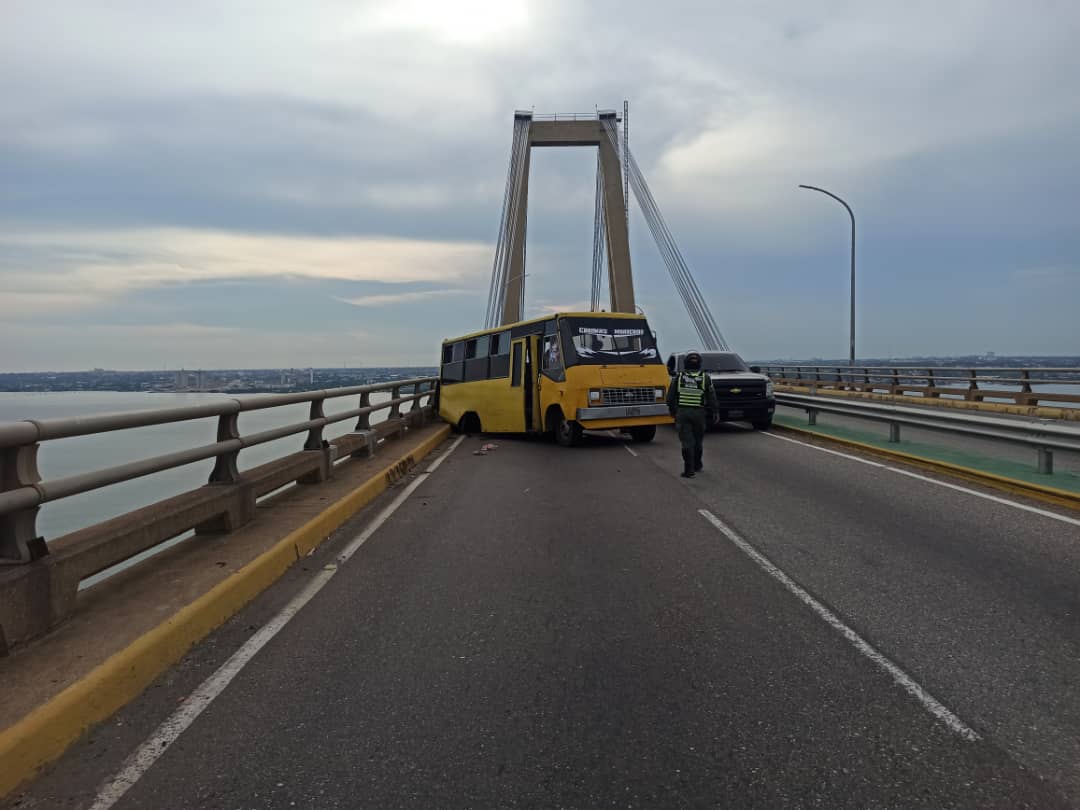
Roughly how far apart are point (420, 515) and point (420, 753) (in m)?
5.42

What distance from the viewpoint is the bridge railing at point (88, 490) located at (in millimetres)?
3910

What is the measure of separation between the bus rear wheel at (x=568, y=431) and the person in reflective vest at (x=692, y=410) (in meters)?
4.14

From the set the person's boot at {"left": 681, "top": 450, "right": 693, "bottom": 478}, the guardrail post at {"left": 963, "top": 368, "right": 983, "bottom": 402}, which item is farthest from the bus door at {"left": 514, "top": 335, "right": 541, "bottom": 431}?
the guardrail post at {"left": 963, "top": 368, "right": 983, "bottom": 402}

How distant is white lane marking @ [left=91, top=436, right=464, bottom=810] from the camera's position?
119 inches

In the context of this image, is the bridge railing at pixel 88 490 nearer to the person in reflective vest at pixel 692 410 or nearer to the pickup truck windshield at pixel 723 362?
the person in reflective vest at pixel 692 410

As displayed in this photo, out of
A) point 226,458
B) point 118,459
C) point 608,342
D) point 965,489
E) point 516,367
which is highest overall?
point 608,342

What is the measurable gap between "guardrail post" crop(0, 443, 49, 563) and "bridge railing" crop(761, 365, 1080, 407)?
21206 millimetres

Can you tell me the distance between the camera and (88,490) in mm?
4430

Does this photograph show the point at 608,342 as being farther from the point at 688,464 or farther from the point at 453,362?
the point at 453,362

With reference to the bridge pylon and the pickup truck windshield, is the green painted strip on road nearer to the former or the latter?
the pickup truck windshield

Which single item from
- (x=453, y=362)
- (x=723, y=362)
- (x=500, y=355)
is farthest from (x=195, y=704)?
(x=453, y=362)

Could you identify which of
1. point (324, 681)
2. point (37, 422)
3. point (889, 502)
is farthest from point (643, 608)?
point (889, 502)

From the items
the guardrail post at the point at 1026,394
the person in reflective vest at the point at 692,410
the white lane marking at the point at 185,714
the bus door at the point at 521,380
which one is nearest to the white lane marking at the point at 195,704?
the white lane marking at the point at 185,714

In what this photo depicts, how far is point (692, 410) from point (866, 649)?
701 centimetres
